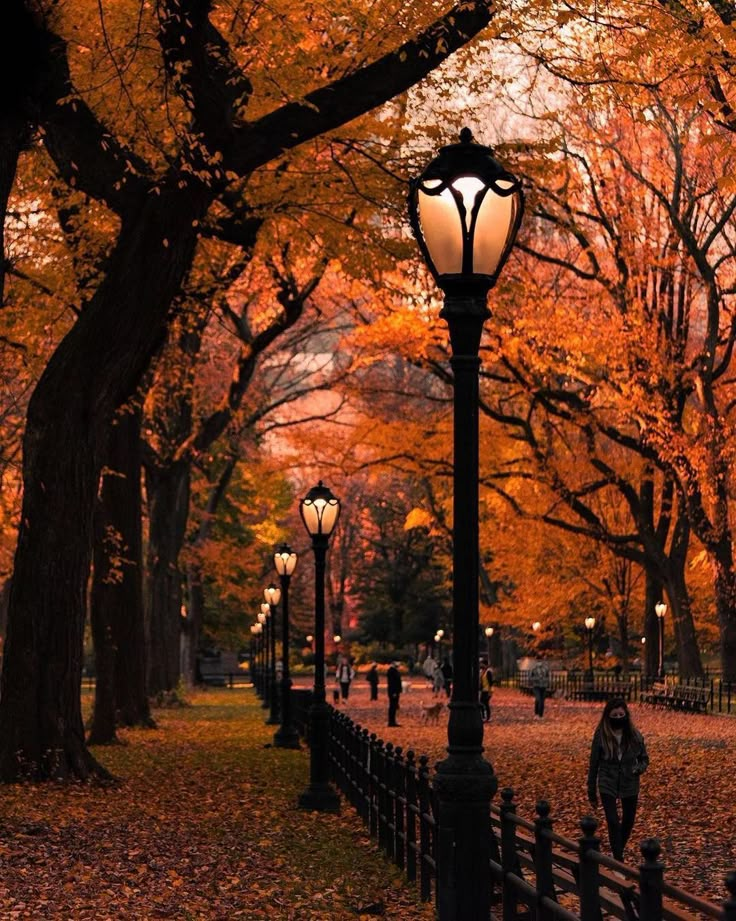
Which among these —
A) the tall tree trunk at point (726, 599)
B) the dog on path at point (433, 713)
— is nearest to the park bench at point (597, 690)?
the dog on path at point (433, 713)

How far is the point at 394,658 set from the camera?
9650 centimetres

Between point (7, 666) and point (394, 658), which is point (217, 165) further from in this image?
point (394, 658)

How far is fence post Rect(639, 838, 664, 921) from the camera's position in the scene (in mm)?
5875

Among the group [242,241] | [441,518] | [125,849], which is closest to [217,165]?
[242,241]

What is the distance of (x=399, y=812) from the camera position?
14180mm

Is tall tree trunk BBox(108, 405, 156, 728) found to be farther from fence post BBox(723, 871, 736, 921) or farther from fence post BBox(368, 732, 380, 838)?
fence post BBox(723, 871, 736, 921)

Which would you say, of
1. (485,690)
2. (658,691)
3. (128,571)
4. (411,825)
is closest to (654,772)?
(411,825)

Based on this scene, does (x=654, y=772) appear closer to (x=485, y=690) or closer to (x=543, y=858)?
(x=543, y=858)

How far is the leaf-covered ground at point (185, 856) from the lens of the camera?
1177 centimetres

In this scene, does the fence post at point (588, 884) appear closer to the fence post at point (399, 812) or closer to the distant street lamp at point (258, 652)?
the fence post at point (399, 812)

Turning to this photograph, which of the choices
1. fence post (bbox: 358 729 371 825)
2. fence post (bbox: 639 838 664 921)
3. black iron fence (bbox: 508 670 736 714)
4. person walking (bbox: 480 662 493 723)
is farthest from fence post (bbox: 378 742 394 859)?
person walking (bbox: 480 662 493 723)

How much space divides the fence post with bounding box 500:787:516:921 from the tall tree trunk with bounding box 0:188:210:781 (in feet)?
33.3

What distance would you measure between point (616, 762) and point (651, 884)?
23.8 feet

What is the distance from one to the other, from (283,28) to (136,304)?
355cm
